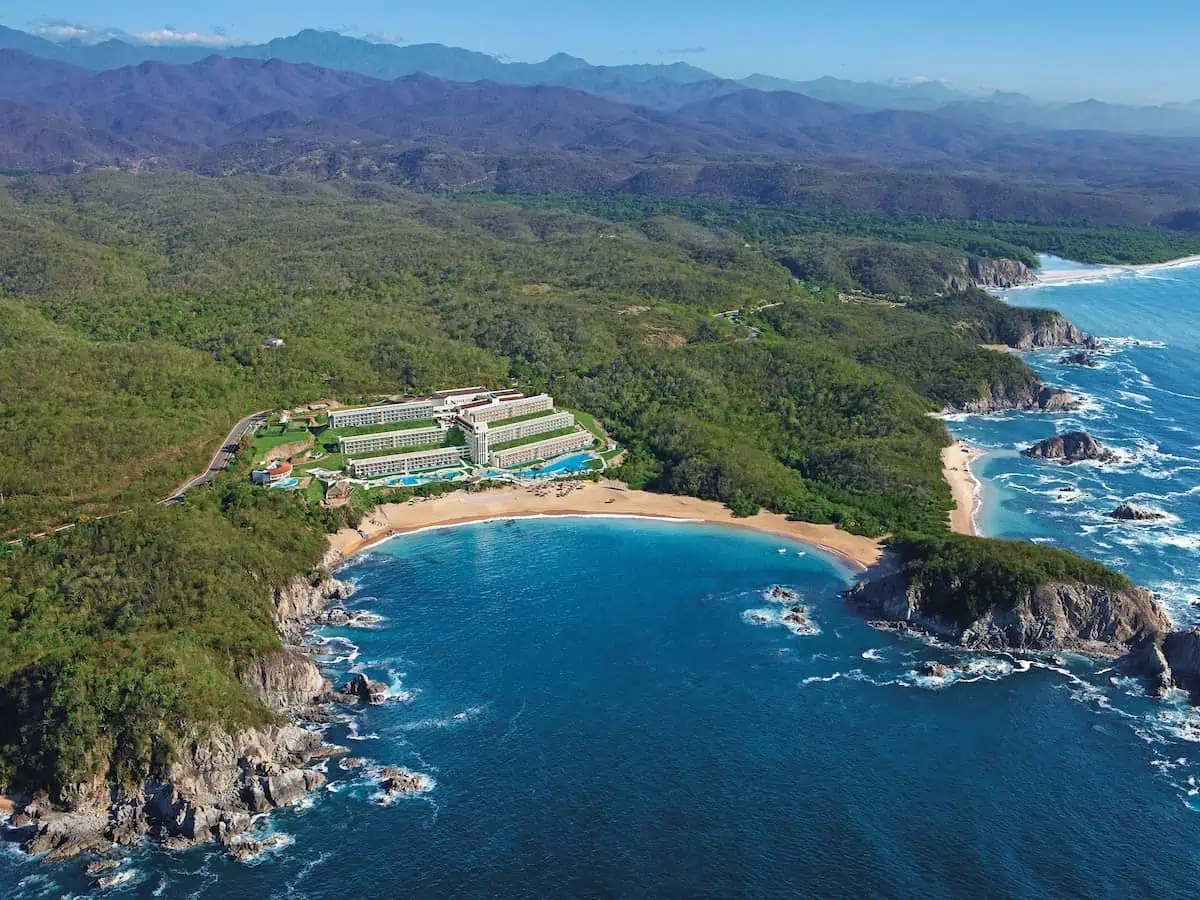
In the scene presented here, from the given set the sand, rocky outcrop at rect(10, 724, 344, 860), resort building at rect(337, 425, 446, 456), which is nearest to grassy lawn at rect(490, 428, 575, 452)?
resort building at rect(337, 425, 446, 456)

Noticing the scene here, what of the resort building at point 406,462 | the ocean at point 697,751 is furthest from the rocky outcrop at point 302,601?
the resort building at point 406,462

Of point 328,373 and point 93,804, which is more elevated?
point 328,373

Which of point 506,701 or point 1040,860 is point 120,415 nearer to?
point 506,701

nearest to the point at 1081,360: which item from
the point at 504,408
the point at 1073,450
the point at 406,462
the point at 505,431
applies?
the point at 1073,450

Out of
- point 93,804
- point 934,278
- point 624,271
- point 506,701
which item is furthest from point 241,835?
point 934,278

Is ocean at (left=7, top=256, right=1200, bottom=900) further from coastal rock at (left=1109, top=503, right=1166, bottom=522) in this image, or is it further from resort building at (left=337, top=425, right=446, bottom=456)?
resort building at (left=337, top=425, right=446, bottom=456)

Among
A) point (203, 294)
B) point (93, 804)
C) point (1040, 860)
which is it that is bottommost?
point (1040, 860)

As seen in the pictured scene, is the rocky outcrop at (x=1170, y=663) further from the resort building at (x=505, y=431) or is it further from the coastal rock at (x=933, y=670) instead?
the resort building at (x=505, y=431)
